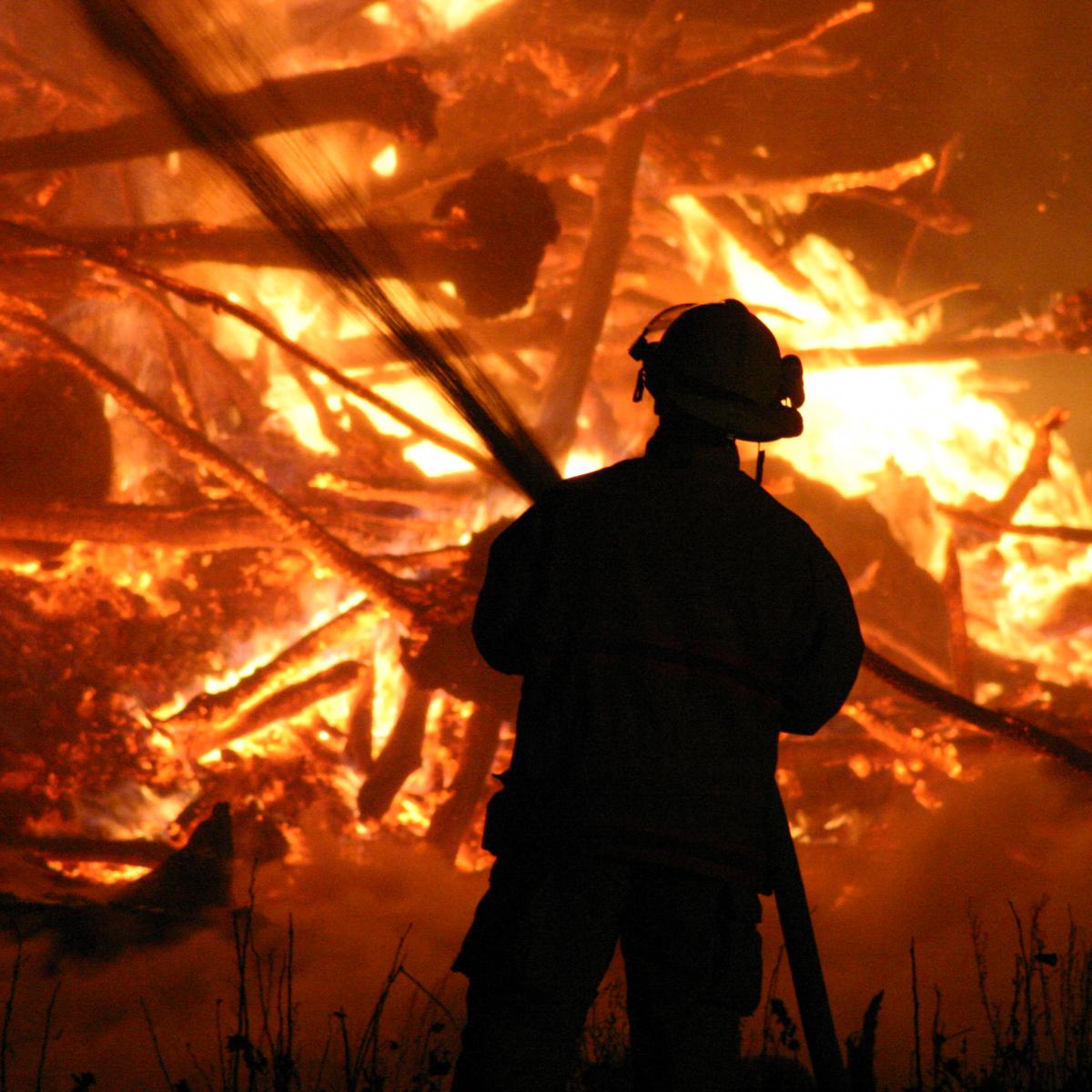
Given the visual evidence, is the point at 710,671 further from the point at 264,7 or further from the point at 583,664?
the point at 264,7

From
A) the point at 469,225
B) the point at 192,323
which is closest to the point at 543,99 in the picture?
the point at 469,225

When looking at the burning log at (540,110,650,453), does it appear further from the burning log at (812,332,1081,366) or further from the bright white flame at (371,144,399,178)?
the bright white flame at (371,144,399,178)

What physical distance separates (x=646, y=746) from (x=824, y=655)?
0.58 m

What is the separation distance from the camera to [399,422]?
5.99 meters

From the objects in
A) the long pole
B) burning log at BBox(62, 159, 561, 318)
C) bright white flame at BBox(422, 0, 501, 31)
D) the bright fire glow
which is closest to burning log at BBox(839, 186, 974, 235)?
the bright fire glow

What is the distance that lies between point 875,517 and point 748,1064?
5.67 metres

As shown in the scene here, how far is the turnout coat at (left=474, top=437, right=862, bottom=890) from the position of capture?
6.76 ft

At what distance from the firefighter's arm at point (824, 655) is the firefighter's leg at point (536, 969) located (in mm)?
662

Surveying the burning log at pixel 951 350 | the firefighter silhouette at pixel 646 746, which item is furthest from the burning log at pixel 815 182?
the firefighter silhouette at pixel 646 746

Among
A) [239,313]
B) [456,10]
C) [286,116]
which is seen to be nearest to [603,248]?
[286,116]

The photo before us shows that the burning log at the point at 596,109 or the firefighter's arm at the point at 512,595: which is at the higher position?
the burning log at the point at 596,109

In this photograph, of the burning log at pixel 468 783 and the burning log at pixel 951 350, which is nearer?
the burning log at pixel 468 783

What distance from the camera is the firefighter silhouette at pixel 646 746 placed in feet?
6.60

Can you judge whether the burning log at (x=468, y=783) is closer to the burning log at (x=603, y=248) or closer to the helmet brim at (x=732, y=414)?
the burning log at (x=603, y=248)
